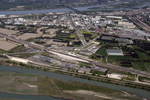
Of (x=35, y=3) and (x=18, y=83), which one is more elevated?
(x=35, y=3)

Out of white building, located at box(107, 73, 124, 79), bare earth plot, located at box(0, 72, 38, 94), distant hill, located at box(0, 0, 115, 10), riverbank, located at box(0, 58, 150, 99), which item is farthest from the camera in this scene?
distant hill, located at box(0, 0, 115, 10)

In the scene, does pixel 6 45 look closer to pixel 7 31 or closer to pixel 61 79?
pixel 7 31

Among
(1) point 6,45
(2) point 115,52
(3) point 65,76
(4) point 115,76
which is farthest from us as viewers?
(1) point 6,45

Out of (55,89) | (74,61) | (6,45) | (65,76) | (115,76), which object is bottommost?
(55,89)

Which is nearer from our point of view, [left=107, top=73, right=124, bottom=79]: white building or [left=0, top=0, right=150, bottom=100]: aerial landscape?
[left=0, top=0, right=150, bottom=100]: aerial landscape

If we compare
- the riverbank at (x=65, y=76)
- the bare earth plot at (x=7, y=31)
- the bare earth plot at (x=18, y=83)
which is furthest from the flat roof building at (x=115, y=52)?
the bare earth plot at (x=7, y=31)

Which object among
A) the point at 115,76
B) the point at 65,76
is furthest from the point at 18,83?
the point at 115,76

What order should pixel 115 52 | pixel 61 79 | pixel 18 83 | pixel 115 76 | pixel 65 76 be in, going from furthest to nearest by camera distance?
pixel 115 52 → pixel 65 76 → pixel 115 76 → pixel 61 79 → pixel 18 83

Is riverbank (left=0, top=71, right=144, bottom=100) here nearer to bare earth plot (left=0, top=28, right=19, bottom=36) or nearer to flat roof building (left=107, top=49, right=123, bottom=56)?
flat roof building (left=107, top=49, right=123, bottom=56)

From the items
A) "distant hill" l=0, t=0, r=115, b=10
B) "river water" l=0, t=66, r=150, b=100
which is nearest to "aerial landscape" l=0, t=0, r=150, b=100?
"river water" l=0, t=66, r=150, b=100
